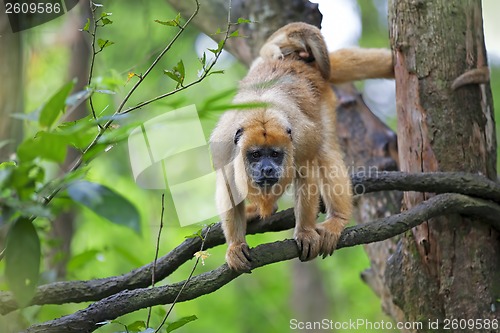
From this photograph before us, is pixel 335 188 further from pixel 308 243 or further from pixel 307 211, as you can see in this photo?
pixel 308 243

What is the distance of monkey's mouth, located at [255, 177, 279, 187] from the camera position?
348cm

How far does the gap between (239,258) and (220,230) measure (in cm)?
42

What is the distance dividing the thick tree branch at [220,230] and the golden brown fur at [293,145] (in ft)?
0.42

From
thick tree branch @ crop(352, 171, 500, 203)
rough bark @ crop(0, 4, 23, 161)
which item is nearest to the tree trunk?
thick tree branch @ crop(352, 171, 500, 203)

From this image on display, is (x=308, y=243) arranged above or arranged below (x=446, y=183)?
below

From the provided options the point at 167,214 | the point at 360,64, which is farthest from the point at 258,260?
the point at 167,214

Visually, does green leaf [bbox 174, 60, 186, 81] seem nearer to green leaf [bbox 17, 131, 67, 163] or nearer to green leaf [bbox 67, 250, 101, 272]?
green leaf [bbox 17, 131, 67, 163]

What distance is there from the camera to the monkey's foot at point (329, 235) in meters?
3.52

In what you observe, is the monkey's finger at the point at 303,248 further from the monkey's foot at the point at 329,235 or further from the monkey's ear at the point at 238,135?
the monkey's ear at the point at 238,135

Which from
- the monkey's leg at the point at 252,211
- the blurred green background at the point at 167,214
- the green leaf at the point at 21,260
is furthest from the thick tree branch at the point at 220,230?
the blurred green background at the point at 167,214

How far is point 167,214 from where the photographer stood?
571 centimetres

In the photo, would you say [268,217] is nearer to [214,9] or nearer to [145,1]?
[214,9]

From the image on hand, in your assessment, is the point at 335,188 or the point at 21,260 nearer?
the point at 21,260

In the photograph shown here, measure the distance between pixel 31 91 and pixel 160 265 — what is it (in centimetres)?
662
